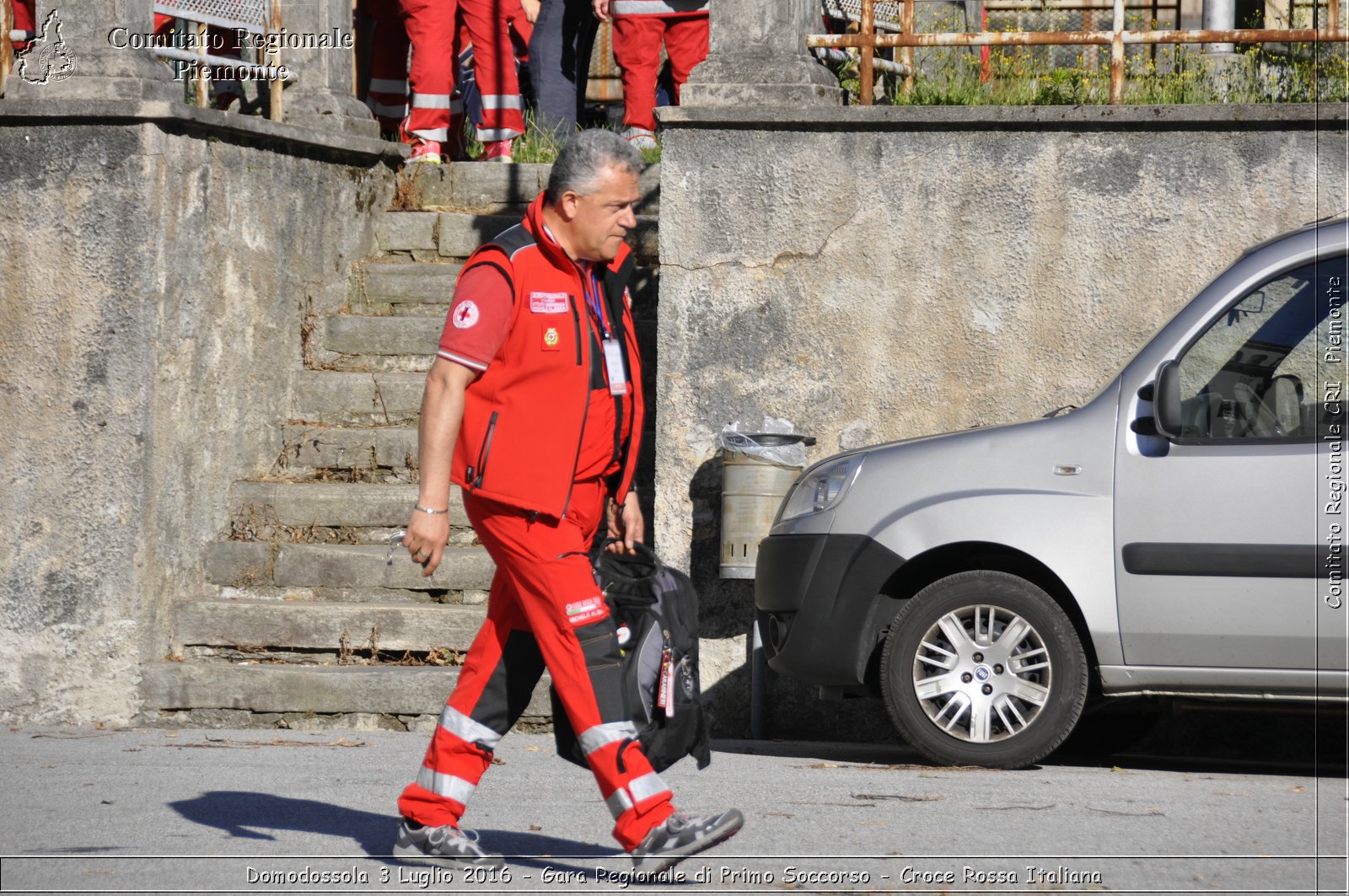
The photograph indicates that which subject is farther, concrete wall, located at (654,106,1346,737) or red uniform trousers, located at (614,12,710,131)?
red uniform trousers, located at (614,12,710,131)

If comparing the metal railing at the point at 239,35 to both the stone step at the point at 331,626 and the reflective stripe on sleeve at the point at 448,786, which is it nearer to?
the stone step at the point at 331,626

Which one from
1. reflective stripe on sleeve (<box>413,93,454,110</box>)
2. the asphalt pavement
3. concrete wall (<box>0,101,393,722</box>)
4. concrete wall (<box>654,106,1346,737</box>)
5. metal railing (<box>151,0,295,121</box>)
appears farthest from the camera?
reflective stripe on sleeve (<box>413,93,454,110</box>)

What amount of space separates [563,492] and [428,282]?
5.35 meters

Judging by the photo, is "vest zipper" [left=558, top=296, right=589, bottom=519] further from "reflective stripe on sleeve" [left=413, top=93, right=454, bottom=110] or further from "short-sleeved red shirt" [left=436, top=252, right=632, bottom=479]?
"reflective stripe on sleeve" [left=413, top=93, right=454, bottom=110]

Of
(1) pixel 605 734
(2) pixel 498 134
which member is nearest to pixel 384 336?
(2) pixel 498 134

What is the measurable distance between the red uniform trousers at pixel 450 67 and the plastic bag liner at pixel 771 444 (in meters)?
3.87

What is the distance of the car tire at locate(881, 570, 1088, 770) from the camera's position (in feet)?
21.9

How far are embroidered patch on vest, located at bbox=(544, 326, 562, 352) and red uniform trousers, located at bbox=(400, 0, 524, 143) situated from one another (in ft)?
20.8

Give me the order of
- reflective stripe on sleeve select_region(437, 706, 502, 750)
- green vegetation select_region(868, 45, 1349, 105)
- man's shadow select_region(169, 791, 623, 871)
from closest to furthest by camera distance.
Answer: reflective stripe on sleeve select_region(437, 706, 502, 750), man's shadow select_region(169, 791, 623, 871), green vegetation select_region(868, 45, 1349, 105)

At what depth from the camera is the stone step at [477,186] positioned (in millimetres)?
10383

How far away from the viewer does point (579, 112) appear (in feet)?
40.6

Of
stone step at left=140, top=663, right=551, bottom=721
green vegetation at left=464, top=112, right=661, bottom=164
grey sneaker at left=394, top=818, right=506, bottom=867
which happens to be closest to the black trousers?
green vegetation at left=464, top=112, right=661, bottom=164

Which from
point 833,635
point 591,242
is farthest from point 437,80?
point 591,242

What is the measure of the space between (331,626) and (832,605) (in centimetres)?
255
